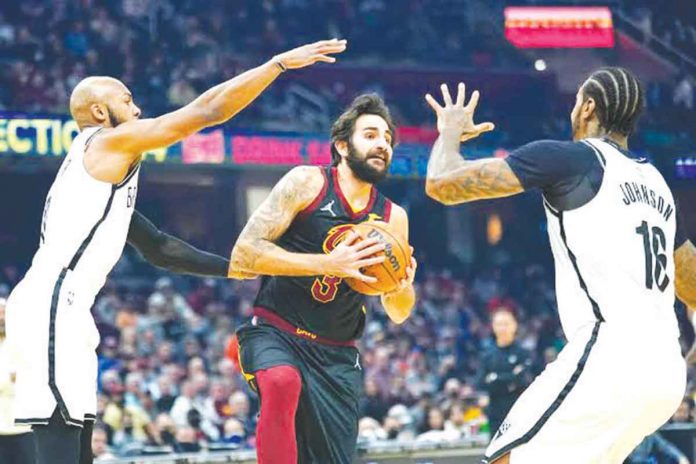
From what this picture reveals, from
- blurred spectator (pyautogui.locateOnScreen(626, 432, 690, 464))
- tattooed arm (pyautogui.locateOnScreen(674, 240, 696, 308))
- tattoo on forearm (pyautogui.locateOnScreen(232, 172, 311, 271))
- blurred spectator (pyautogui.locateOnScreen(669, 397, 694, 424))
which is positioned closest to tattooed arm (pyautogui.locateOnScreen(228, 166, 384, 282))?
tattoo on forearm (pyautogui.locateOnScreen(232, 172, 311, 271))

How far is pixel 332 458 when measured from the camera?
24.1ft

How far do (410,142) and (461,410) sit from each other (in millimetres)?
9289

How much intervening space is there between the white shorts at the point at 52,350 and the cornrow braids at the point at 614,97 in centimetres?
262

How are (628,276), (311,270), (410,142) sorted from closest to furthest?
1. (628,276)
2. (311,270)
3. (410,142)

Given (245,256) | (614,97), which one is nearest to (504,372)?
(245,256)

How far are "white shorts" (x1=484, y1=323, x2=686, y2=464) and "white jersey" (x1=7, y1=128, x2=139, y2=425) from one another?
2156 mm

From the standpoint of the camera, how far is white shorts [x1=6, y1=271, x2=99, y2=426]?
662 centimetres

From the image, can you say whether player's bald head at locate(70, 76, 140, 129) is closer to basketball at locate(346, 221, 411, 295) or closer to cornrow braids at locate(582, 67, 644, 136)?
basketball at locate(346, 221, 411, 295)

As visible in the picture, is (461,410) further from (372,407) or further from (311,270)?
(311,270)

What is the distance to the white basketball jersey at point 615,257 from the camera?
5.67 meters

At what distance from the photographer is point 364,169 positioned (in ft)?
24.6

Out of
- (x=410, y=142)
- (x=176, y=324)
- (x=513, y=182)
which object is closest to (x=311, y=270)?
(x=513, y=182)

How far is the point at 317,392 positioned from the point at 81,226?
1493 mm

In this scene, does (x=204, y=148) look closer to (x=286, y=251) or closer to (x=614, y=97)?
(x=286, y=251)
